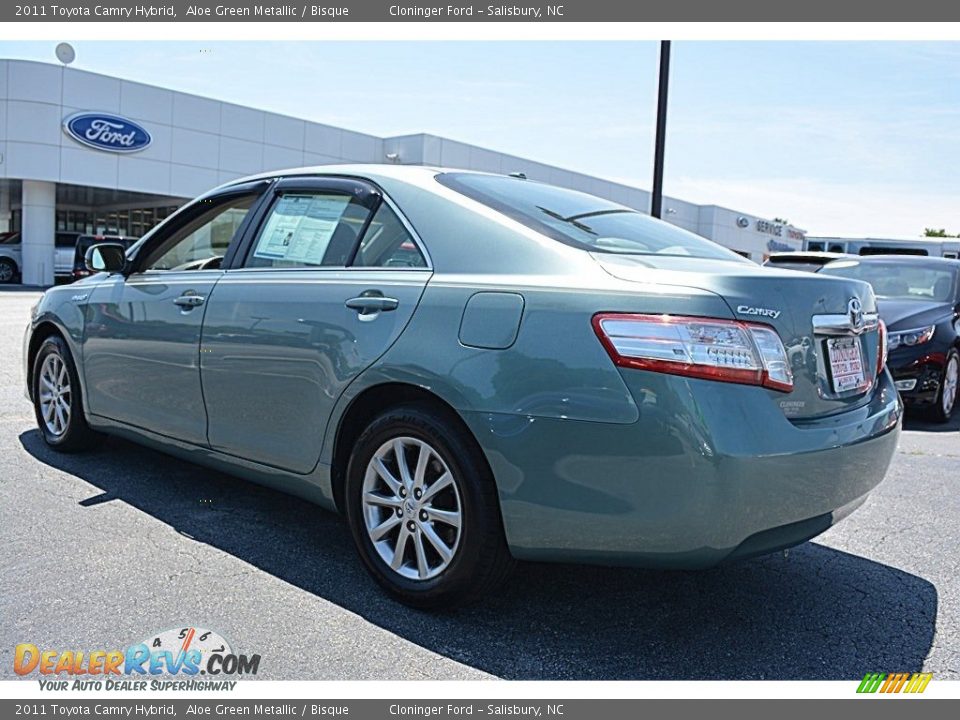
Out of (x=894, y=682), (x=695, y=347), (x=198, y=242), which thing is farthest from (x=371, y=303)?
(x=198, y=242)

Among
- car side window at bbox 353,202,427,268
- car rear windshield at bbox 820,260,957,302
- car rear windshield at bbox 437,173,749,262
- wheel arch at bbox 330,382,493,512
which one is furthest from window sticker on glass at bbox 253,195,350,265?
car rear windshield at bbox 820,260,957,302

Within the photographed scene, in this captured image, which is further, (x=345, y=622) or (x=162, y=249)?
(x=162, y=249)

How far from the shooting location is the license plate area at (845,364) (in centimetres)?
296

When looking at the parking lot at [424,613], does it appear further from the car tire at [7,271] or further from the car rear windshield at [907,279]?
the car tire at [7,271]

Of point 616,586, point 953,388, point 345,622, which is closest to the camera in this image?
point 345,622

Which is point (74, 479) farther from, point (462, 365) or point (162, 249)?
point (462, 365)

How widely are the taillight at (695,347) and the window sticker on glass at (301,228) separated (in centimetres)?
150

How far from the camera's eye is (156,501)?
4.32 m

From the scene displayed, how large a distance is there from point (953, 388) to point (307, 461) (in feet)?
22.2

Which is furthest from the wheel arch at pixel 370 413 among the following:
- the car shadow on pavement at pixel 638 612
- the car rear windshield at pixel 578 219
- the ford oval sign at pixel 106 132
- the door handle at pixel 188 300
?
the ford oval sign at pixel 106 132

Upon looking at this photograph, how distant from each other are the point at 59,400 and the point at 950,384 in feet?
23.6

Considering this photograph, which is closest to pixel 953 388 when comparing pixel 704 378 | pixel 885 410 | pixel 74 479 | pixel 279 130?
pixel 885 410

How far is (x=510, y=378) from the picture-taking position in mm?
2814

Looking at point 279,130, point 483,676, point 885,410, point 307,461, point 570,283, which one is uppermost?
point 279,130
